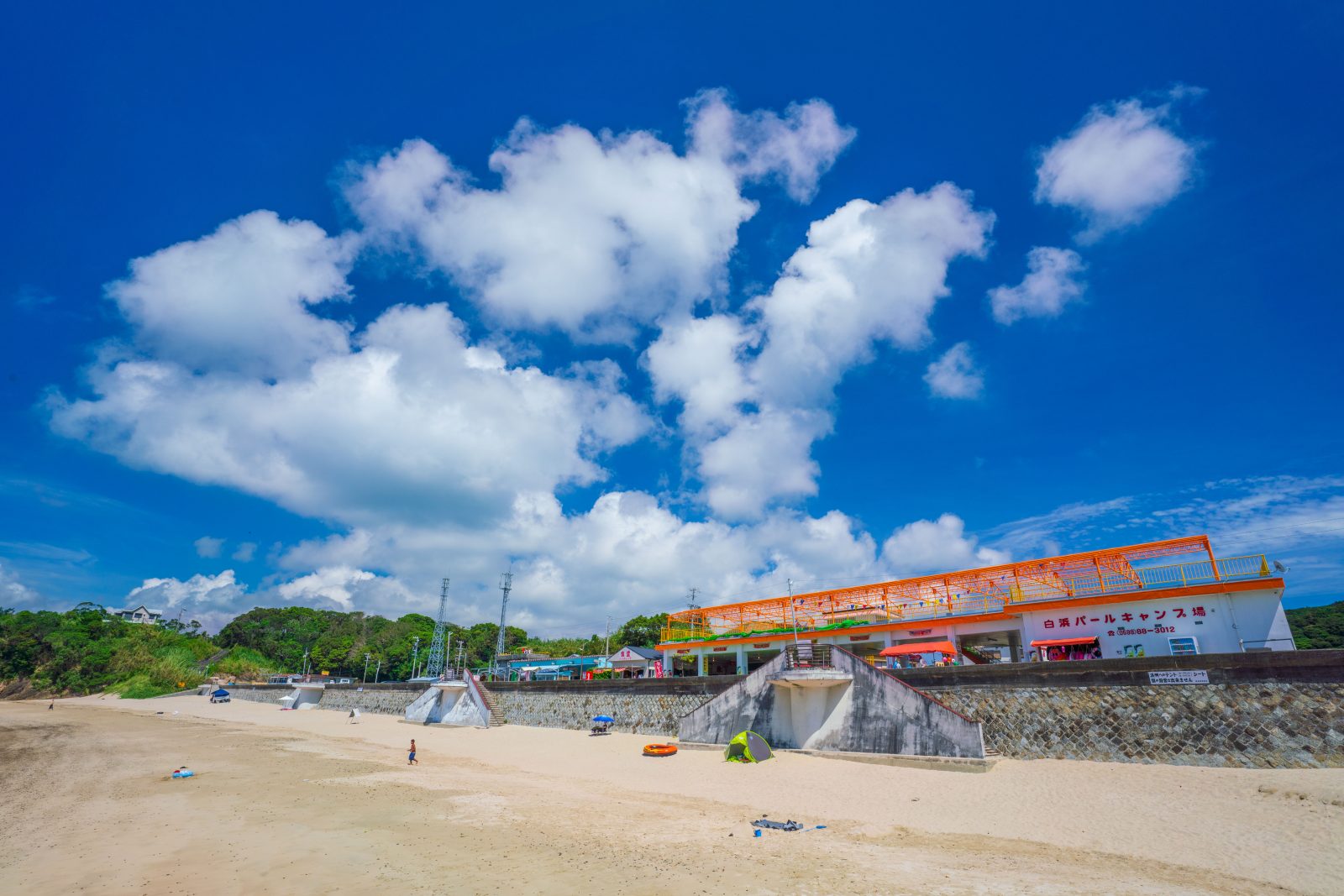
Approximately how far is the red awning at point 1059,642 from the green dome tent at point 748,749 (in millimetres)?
12597

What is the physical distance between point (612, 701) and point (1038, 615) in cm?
2170

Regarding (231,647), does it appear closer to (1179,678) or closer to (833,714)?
(833,714)

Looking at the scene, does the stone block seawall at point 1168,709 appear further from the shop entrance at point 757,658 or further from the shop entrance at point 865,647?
the shop entrance at point 757,658

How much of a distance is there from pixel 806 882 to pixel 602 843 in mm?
4718

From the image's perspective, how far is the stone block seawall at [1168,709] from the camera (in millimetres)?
15914

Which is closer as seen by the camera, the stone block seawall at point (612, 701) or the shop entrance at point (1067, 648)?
A: the shop entrance at point (1067, 648)

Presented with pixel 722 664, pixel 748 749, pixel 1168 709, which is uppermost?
pixel 722 664

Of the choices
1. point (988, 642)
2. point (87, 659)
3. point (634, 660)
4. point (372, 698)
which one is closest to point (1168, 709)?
point (988, 642)

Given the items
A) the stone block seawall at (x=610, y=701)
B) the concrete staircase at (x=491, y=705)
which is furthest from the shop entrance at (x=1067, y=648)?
the concrete staircase at (x=491, y=705)

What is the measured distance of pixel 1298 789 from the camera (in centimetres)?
1415

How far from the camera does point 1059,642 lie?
25594 millimetres

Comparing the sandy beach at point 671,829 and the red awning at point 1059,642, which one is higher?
the red awning at point 1059,642

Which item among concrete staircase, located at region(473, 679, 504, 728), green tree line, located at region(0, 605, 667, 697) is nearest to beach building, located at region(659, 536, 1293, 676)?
concrete staircase, located at region(473, 679, 504, 728)

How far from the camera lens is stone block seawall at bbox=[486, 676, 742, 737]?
3011cm
